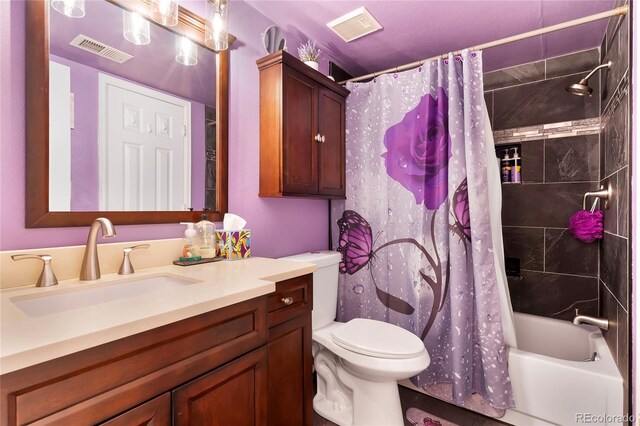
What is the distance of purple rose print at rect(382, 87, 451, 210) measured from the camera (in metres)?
1.83

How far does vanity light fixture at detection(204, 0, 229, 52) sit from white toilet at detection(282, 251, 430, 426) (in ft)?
3.80

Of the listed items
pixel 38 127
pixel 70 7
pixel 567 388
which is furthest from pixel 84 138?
pixel 567 388

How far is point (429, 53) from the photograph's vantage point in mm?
2262

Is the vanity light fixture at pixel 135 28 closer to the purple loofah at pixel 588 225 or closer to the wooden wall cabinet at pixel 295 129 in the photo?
the wooden wall cabinet at pixel 295 129

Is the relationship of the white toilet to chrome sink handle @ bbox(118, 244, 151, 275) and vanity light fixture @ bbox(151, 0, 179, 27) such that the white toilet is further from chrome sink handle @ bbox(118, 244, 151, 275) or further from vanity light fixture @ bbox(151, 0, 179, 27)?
vanity light fixture @ bbox(151, 0, 179, 27)

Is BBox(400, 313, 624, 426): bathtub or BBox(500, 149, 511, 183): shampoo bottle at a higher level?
BBox(500, 149, 511, 183): shampoo bottle

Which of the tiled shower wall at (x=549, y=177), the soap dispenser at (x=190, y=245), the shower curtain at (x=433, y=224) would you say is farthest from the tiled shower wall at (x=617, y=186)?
the soap dispenser at (x=190, y=245)

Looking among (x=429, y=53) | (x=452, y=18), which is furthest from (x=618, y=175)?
(x=429, y=53)

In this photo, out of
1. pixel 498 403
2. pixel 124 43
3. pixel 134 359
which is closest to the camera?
pixel 134 359

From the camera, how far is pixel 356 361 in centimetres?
151

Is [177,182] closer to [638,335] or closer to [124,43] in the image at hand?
[124,43]

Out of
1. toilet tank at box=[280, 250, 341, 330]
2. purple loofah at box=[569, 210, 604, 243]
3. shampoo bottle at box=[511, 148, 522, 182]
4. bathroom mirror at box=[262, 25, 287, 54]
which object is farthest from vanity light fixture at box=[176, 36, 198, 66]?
purple loofah at box=[569, 210, 604, 243]

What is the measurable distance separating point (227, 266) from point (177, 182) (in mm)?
455

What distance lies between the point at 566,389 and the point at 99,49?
2.50 meters
